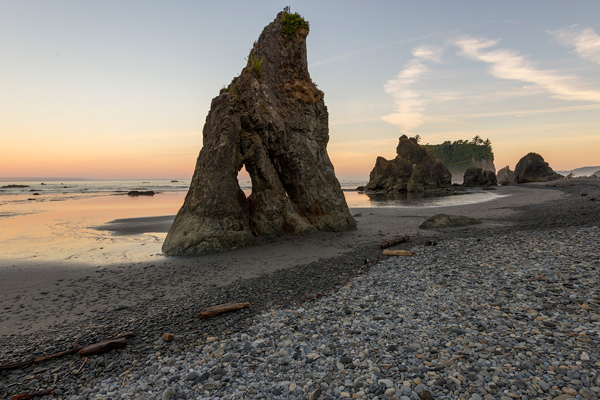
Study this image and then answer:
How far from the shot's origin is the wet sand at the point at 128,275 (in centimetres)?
828

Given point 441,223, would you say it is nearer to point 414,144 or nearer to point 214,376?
point 214,376

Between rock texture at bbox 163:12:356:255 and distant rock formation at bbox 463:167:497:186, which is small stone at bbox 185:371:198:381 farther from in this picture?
distant rock formation at bbox 463:167:497:186

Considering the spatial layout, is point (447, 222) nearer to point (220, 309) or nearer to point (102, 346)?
point (220, 309)

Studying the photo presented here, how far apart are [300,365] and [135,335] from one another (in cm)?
399

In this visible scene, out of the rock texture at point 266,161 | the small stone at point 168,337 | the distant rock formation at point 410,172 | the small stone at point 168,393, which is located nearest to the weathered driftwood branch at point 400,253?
the rock texture at point 266,161

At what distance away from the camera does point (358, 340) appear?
584 centimetres

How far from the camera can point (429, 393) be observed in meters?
4.25

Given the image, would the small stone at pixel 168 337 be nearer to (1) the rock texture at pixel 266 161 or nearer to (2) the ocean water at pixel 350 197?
(1) the rock texture at pixel 266 161

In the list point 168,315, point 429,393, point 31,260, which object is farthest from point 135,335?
point 31,260

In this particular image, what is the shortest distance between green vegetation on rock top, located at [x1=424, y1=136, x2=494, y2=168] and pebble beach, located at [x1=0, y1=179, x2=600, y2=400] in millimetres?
183647

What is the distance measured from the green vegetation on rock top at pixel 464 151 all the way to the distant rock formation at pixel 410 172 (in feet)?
329

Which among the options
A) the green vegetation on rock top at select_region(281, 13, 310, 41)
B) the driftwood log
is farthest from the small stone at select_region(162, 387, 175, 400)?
the green vegetation on rock top at select_region(281, 13, 310, 41)

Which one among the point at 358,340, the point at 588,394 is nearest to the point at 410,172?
the point at 358,340

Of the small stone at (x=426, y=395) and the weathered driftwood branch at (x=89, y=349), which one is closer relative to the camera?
the small stone at (x=426, y=395)
